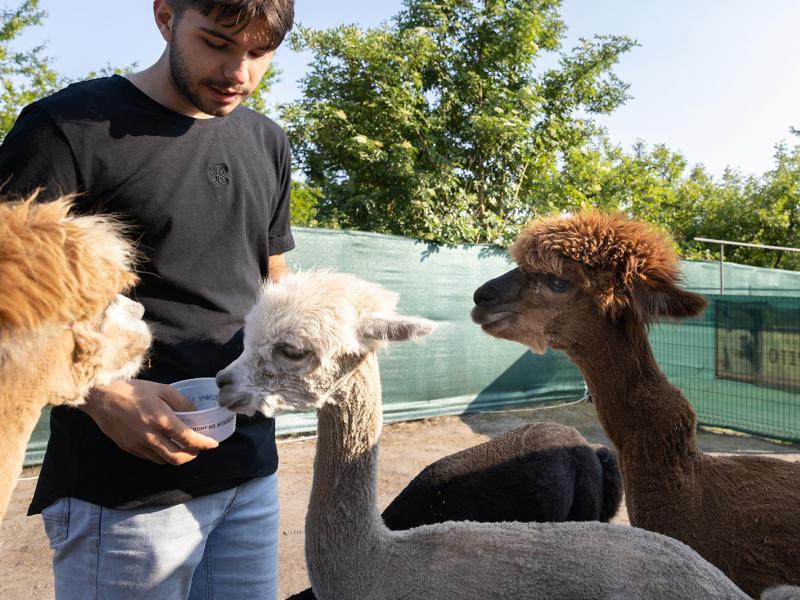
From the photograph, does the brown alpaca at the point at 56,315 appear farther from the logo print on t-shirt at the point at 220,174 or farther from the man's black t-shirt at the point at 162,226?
the logo print on t-shirt at the point at 220,174

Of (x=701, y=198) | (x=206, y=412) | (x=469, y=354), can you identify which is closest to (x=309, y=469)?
(x=469, y=354)

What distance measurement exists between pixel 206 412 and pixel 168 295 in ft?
1.15

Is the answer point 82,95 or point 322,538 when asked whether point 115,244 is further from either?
point 322,538

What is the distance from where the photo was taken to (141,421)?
141 centimetres

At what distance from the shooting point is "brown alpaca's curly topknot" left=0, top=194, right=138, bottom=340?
1.19 meters

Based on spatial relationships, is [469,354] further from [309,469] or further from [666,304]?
[666,304]

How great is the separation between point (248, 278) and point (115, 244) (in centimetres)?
49

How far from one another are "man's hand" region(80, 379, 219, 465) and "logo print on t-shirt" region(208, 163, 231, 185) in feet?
1.95

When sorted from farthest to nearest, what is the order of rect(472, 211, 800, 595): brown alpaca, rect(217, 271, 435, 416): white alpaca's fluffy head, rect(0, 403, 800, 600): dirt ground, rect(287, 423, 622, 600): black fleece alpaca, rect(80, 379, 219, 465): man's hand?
rect(0, 403, 800, 600): dirt ground → rect(287, 423, 622, 600): black fleece alpaca → rect(472, 211, 800, 595): brown alpaca → rect(217, 271, 435, 416): white alpaca's fluffy head → rect(80, 379, 219, 465): man's hand

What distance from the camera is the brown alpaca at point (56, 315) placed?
1.21m

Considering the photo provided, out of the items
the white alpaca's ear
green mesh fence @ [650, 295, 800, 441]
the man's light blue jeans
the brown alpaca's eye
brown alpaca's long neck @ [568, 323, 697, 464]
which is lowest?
green mesh fence @ [650, 295, 800, 441]

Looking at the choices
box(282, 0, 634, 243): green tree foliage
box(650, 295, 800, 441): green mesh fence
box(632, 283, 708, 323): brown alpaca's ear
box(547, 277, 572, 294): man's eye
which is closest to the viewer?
box(632, 283, 708, 323): brown alpaca's ear

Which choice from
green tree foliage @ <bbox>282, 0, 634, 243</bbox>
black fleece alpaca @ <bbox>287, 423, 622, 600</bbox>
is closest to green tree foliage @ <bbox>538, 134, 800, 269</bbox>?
green tree foliage @ <bbox>282, 0, 634, 243</bbox>

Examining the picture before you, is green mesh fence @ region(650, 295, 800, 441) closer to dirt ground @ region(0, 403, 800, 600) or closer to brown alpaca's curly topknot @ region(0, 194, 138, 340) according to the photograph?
dirt ground @ region(0, 403, 800, 600)
